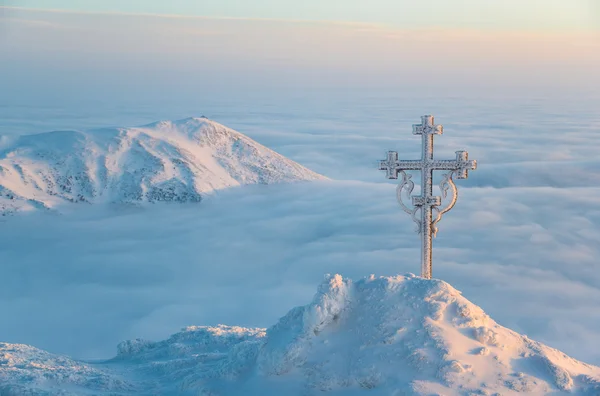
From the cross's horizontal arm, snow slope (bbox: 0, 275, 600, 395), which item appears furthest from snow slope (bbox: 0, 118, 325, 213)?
the cross's horizontal arm

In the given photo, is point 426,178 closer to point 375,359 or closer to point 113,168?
point 375,359

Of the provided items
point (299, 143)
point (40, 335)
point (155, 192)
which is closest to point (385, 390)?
point (40, 335)

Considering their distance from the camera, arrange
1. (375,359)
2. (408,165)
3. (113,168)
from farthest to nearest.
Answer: (113,168)
(408,165)
(375,359)

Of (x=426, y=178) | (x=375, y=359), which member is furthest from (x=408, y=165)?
(x=375, y=359)

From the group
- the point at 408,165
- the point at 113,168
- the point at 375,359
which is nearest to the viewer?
the point at 375,359

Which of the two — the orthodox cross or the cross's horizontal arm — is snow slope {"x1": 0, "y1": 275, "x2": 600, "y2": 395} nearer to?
the orthodox cross

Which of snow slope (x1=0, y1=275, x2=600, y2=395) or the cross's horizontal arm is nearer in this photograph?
snow slope (x1=0, y1=275, x2=600, y2=395)
